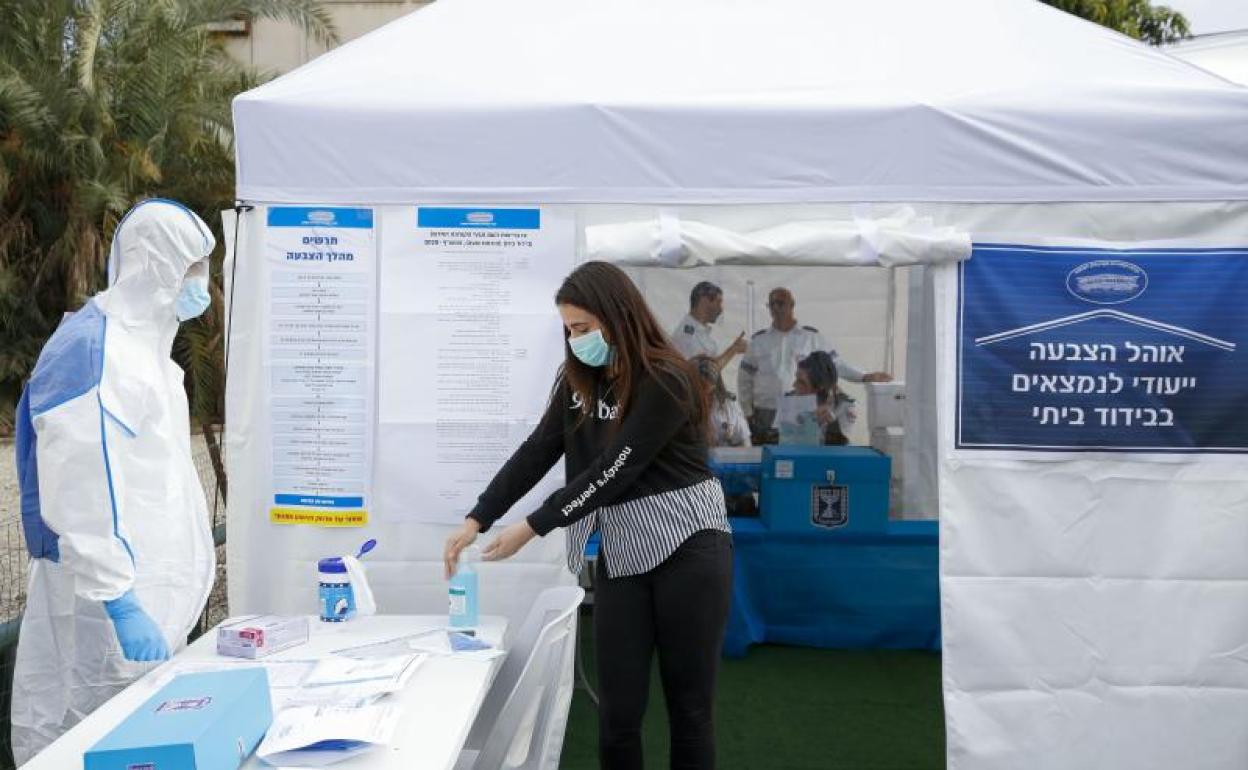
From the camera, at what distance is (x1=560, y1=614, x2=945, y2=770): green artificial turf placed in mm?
3418

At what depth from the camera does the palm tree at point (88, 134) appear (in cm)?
729

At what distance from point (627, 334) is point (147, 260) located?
3.60 ft

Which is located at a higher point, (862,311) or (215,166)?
(215,166)

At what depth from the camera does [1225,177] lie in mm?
2820

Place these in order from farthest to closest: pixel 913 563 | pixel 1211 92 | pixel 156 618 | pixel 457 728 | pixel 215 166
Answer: pixel 215 166, pixel 913 563, pixel 1211 92, pixel 156 618, pixel 457 728

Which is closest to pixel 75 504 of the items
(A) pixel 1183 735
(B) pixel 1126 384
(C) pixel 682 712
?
(C) pixel 682 712

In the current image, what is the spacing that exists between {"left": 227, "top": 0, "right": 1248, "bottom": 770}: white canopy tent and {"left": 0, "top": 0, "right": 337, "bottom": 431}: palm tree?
469 cm

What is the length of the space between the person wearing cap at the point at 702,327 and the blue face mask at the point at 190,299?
303cm

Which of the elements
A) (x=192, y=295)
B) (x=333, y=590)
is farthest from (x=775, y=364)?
(x=192, y=295)

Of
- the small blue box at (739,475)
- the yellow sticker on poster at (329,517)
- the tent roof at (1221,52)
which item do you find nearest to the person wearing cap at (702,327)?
the small blue box at (739,475)

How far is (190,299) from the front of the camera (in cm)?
252

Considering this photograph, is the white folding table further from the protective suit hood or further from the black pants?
the protective suit hood

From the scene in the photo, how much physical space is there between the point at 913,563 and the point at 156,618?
297cm

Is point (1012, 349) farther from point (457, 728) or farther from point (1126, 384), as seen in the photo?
point (457, 728)
